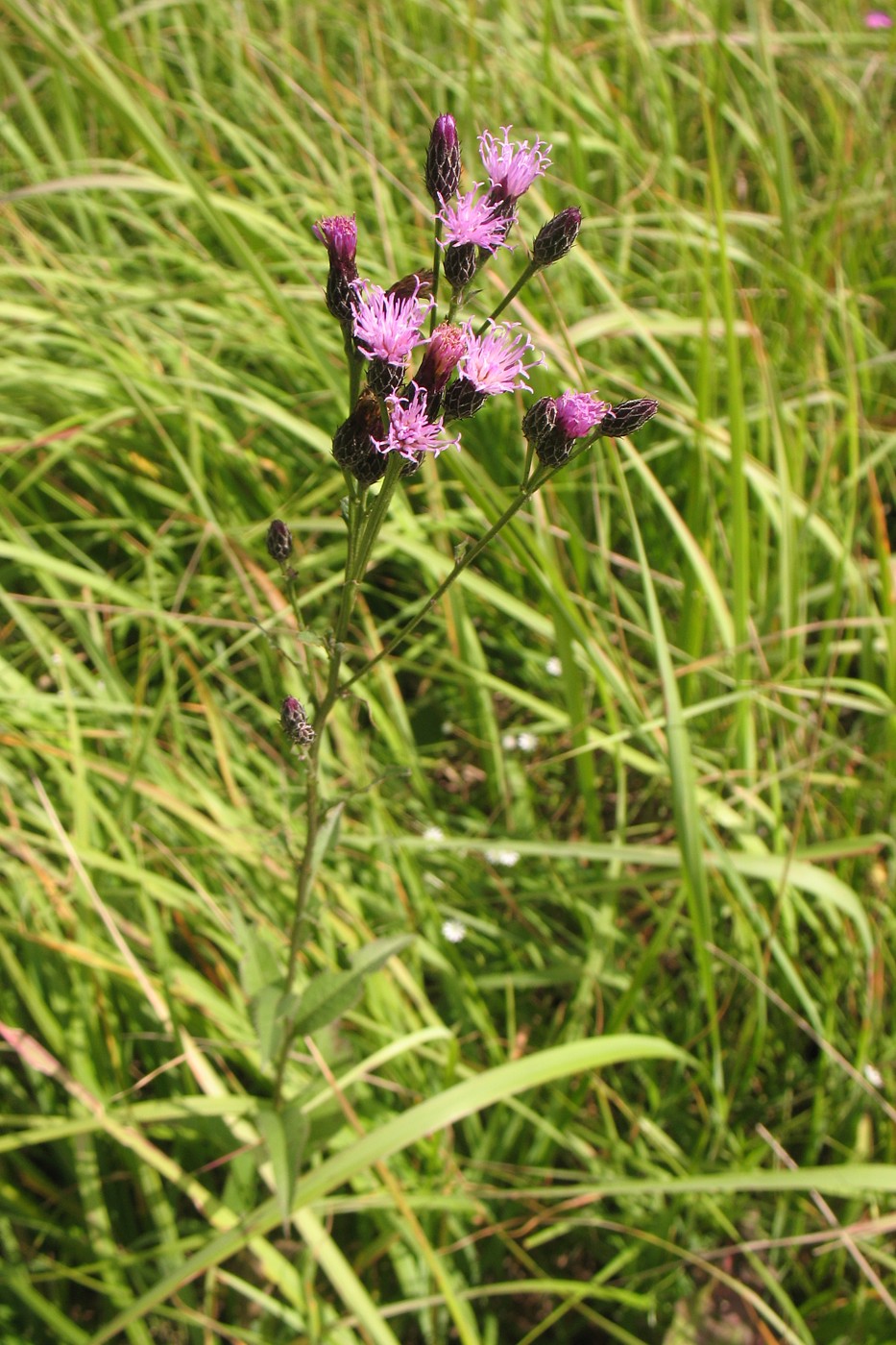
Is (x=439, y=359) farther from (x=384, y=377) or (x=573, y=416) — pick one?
(x=573, y=416)

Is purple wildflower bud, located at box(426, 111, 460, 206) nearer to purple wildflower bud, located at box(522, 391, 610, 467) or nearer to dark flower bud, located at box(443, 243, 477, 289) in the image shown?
dark flower bud, located at box(443, 243, 477, 289)

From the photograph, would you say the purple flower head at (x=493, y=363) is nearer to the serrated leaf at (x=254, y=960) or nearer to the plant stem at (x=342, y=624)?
the plant stem at (x=342, y=624)

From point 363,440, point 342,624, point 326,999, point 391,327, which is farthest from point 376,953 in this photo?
point 391,327

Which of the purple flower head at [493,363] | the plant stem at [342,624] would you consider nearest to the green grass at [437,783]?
the plant stem at [342,624]

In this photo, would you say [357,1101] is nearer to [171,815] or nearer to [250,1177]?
[250,1177]

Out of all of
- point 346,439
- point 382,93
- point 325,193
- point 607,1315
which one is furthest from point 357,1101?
point 382,93

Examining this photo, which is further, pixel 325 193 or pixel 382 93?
pixel 382 93

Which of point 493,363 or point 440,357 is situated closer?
point 440,357
